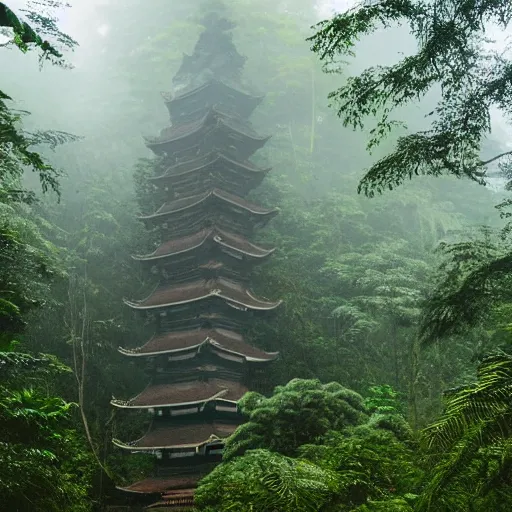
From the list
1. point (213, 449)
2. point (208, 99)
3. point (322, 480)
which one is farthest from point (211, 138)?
point (322, 480)

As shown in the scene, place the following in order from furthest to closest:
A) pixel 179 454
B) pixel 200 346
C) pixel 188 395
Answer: pixel 200 346, pixel 188 395, pixel 179 454

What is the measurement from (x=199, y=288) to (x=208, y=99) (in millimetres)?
11750

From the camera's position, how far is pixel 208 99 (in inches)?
926

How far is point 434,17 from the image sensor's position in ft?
16.3

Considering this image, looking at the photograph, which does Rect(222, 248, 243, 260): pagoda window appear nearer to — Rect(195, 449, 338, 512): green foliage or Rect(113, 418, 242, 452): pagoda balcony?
Rect(113, 418, 242, 452): pagoda balcony

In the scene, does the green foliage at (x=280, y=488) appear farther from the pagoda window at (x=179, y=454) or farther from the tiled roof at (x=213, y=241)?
the tiled roof at (x=213, y=241)

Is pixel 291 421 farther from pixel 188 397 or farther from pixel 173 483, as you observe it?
pixel 188 397

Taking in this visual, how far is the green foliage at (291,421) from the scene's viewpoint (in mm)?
6465

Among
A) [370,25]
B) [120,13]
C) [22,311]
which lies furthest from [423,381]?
[120,13]

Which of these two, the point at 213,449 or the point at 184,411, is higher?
the point at 184,411

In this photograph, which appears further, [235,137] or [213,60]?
[213,60]

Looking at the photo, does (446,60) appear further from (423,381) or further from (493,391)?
(423,381)

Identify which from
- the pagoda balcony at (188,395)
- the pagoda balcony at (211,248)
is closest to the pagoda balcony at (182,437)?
the pagoda balcony at (188,395)

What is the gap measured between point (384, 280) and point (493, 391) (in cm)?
1476
